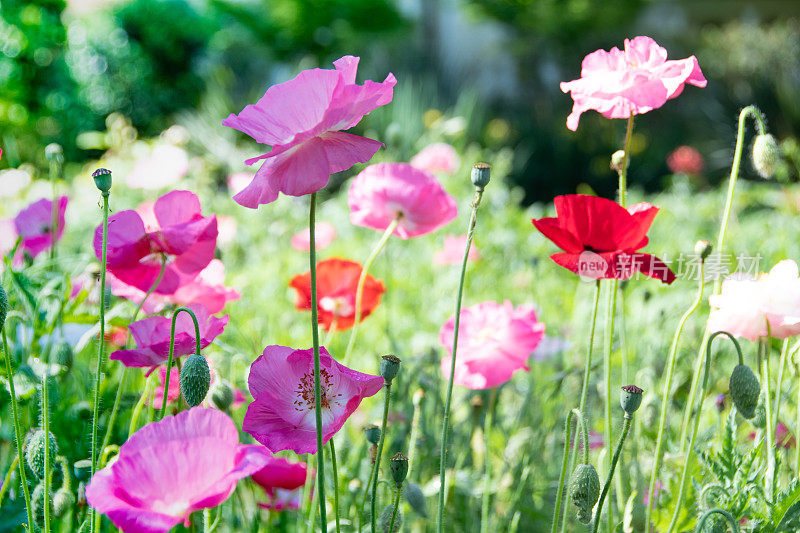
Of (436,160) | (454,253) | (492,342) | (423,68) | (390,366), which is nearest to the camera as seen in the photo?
(390,366)

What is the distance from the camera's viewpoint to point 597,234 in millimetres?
693

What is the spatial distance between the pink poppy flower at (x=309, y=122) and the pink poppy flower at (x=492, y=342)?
0.42m

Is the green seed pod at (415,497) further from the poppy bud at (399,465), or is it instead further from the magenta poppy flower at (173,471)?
the magenta poppy flower at (173,471)

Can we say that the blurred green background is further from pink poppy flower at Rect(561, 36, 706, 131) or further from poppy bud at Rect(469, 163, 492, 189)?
poppy bud at Rect(469, 163, 492, 189)

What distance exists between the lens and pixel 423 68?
870 cm

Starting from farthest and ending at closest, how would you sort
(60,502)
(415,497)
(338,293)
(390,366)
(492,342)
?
1. (338,293)
2. (492,342)
3. (415,497)
4. (60,502)
5. (390,366)

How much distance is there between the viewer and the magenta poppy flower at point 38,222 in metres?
1.10

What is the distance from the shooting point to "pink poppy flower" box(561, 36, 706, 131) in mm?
734

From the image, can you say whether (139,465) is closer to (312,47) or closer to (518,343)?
(518,343)

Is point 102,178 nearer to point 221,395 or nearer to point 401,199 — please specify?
point 221,395

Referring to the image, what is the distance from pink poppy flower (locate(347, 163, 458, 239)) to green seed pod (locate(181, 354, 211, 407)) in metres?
0.43

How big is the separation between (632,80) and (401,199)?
13.3 inches

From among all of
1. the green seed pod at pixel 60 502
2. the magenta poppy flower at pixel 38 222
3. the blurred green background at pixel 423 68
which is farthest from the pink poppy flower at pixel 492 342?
the blurred green background at pixel 423 68

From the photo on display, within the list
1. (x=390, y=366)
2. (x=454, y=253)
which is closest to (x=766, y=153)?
(x=390, y=366)
